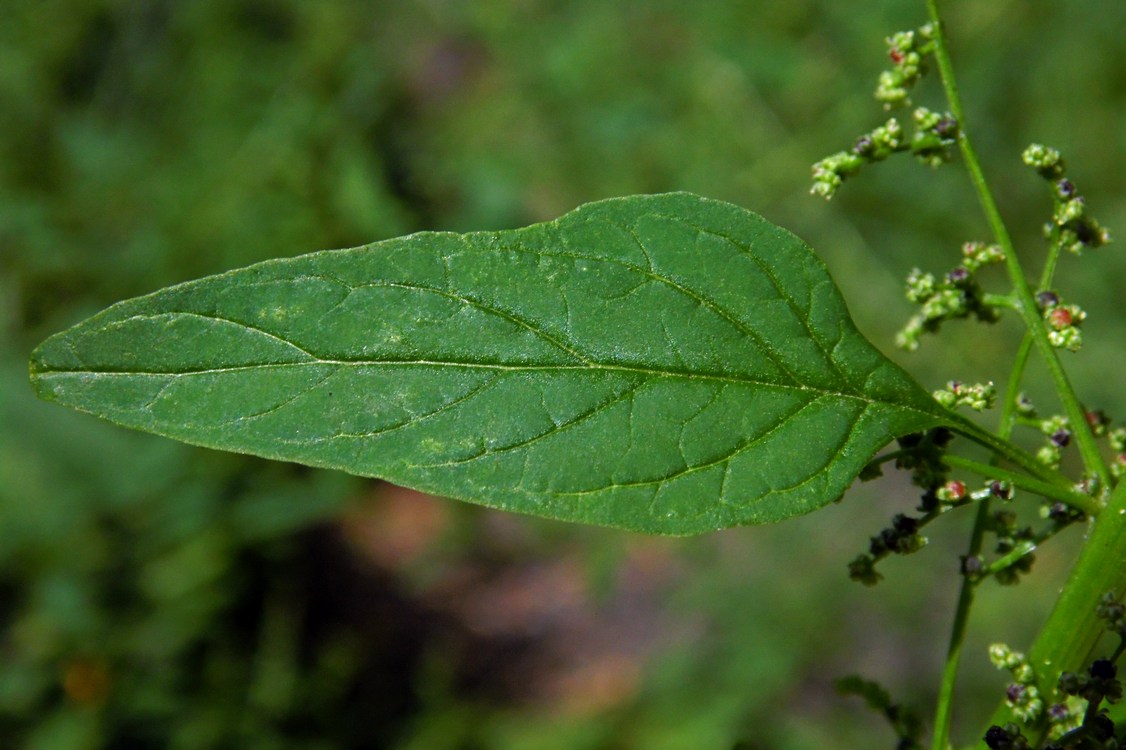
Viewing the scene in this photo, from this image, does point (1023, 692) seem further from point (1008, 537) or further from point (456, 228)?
point (456, 228)

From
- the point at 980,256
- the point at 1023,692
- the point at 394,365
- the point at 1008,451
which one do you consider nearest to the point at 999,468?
the point at 1008,451

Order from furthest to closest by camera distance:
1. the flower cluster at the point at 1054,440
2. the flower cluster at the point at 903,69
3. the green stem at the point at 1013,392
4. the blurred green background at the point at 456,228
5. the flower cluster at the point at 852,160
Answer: the blurred green background at the point at 456,228 → the flower cluster at the point at 903,69 → the flower cluster at the point at 852,160 → the flower cluster at the point at 1054,440 → the green stem at the point at 1013,392

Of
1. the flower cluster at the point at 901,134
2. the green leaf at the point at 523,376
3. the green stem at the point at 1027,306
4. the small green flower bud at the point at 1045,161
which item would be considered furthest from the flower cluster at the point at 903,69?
the green leaf at the point at 523,376

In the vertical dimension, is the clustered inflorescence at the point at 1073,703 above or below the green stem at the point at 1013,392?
below

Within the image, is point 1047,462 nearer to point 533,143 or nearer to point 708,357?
point 708,357

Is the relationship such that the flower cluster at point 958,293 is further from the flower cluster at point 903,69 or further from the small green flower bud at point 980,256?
the flower cluster at point 903,69

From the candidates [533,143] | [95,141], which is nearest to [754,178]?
[533,143]

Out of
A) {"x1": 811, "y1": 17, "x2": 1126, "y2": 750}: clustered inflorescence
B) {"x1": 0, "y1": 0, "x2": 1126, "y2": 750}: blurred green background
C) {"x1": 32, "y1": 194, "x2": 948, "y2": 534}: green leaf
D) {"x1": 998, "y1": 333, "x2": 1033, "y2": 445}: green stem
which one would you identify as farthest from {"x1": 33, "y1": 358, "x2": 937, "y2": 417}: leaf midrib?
{"x1": 0, "y1": 0, "x2": 1126, "y2": 750}: blurred green background
